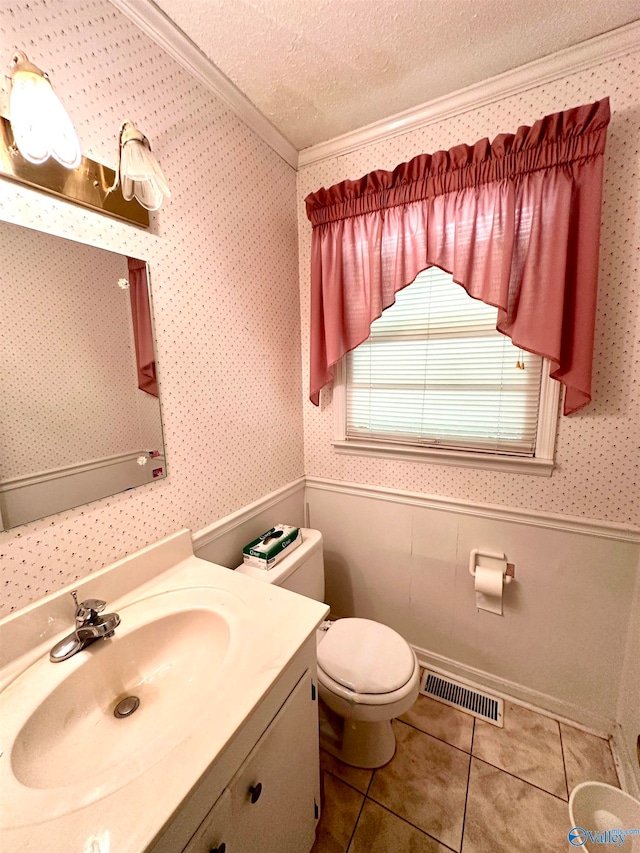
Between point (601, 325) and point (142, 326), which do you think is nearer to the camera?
point (142, 326)

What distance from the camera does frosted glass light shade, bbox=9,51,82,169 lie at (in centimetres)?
66

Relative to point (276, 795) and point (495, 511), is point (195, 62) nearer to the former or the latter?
point (495, 511)

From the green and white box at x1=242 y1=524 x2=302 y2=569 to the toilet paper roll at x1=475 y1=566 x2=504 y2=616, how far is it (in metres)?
0.79

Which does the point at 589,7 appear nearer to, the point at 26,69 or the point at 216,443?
the point at 26,69

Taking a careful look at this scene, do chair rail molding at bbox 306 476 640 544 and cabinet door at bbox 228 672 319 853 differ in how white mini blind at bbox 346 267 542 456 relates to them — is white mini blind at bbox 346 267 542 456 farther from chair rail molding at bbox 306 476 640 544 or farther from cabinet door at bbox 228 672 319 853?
cabinet door at bbox 228 672 319 853

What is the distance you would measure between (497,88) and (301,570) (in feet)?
6.56

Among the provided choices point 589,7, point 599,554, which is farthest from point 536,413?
point 589,7

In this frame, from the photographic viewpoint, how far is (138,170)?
0.81 meters

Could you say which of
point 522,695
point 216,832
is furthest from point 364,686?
point 522,695

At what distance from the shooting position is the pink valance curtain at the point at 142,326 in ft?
3.25

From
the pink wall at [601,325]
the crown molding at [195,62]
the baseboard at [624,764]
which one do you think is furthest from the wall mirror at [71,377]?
the baseboard at [624,764]

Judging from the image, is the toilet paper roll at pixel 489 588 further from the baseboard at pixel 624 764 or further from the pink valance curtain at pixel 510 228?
the pink valance curtain at pixel 510 228

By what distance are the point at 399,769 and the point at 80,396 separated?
A: 1.73m

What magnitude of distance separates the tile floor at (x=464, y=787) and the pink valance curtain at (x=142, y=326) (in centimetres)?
158
